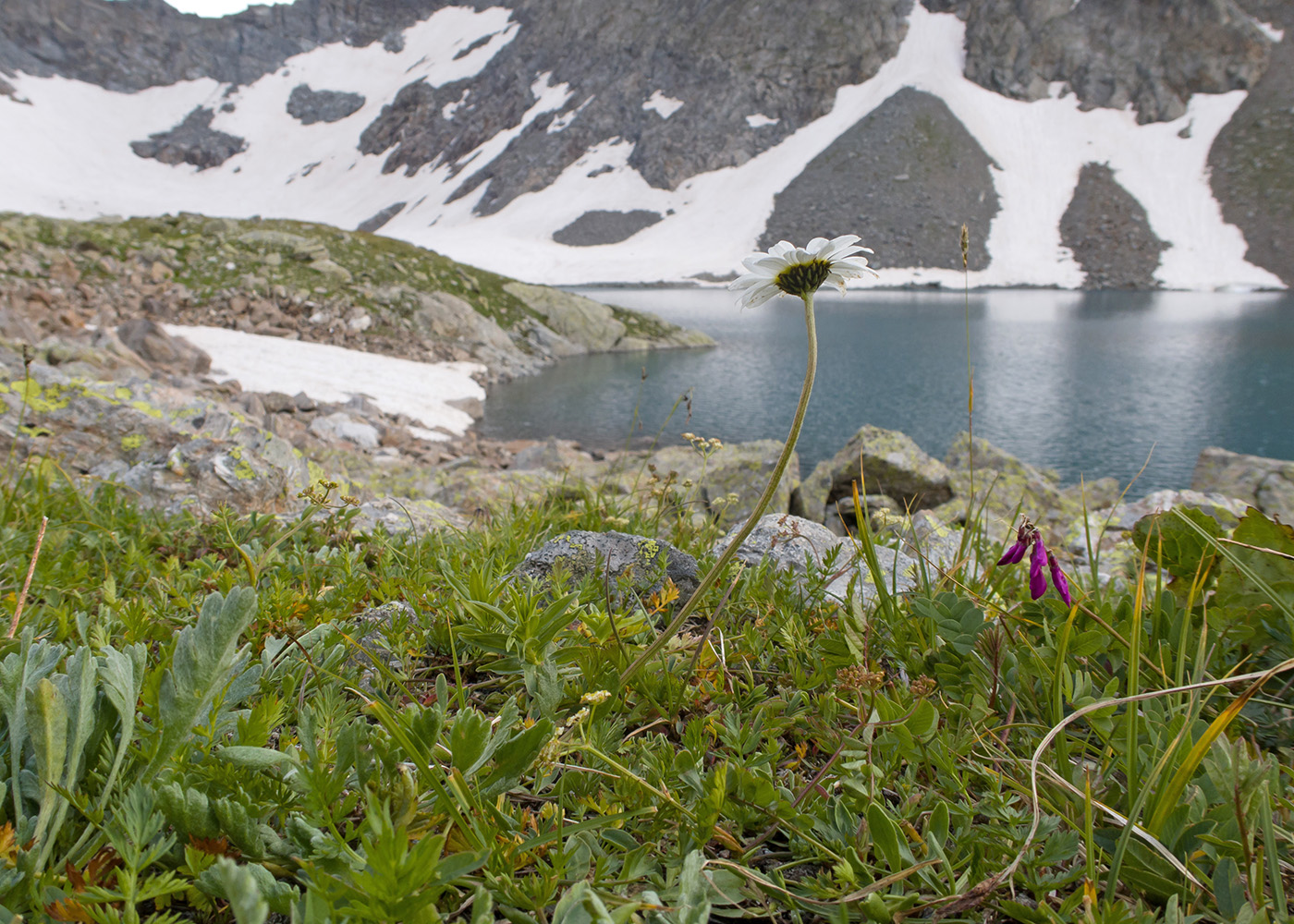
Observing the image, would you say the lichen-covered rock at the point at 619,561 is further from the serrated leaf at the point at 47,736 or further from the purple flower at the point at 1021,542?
the serrated leaf at the point at 47,736

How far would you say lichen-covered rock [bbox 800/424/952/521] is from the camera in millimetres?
10672

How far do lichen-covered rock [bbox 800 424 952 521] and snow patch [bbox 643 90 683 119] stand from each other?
421ft

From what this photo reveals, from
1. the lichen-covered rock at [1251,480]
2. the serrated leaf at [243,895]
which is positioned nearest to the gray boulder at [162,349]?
the serrated leaf at [243,895]

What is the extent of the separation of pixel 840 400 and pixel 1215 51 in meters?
132

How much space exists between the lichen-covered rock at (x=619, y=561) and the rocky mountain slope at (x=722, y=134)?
8578 cm

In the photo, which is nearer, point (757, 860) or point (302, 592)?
point (757, 860)

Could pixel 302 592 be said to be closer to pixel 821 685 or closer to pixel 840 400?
pixel 821 685

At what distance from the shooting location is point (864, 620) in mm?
1755

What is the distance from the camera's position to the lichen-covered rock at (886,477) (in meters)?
10.7

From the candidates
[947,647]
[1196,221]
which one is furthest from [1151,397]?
[1196,221]

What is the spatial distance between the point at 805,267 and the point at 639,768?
1168mm

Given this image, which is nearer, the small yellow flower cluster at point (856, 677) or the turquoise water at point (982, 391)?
the small yellow flower cluster at point (856, 677)

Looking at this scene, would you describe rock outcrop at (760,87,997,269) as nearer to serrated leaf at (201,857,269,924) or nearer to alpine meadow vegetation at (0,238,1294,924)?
alpine meadow vegetation at (0,238,1294,924)

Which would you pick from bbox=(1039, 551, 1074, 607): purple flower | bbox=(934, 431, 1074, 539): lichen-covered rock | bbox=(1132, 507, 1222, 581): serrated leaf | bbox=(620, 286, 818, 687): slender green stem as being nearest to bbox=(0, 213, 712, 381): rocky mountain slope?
bbox=(934, 431, 1074, 539): lichen-covered rock
